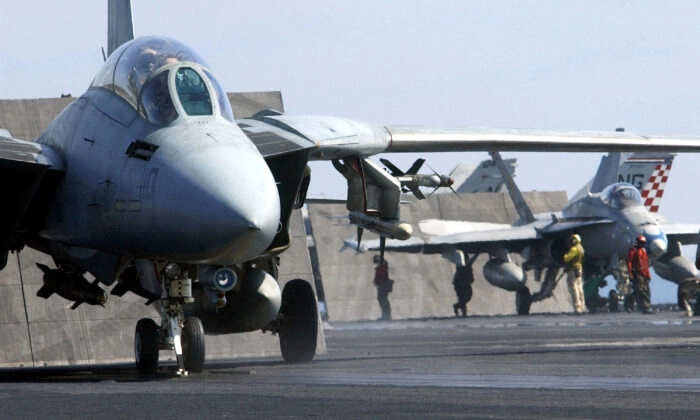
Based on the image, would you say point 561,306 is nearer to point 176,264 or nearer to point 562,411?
point 176,264

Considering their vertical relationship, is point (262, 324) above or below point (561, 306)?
above

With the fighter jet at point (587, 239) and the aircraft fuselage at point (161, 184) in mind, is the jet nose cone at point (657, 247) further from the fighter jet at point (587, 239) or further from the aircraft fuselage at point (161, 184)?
the aircraft fuselage at point (161, 184)

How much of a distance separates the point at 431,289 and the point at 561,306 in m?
4.87

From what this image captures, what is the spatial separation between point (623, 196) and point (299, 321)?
2400 centimetres

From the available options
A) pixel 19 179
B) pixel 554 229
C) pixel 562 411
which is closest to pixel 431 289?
pixel 554 229

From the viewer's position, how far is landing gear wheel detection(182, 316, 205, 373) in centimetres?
1197

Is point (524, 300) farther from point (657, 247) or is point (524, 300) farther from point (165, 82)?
point (165, 82)

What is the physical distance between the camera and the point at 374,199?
14570mm

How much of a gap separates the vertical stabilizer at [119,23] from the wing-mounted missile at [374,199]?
3.87 metres

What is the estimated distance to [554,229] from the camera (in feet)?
133

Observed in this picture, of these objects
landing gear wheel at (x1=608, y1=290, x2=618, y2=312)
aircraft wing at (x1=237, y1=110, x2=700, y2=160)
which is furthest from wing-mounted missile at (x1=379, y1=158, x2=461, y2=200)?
landing gear wheel at (x1=608, y1=290, x2=618, y2=312)

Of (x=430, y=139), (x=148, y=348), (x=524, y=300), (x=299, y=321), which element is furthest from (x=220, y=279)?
(x=524, y=300)

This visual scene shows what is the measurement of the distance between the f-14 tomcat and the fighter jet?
22094 millimetres

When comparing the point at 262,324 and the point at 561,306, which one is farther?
the point at 561,306
